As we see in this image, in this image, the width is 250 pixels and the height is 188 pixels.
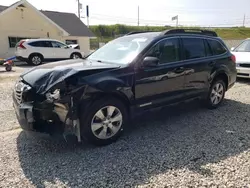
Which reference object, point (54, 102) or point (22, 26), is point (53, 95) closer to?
point (54, 102)

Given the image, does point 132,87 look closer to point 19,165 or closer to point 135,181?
point 135,181

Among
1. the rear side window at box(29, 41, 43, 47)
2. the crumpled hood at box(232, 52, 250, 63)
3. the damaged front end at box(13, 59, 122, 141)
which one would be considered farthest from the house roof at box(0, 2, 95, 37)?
the damaged front end at box(13, 59, 122, 141)

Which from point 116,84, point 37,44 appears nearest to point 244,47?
point 116,84

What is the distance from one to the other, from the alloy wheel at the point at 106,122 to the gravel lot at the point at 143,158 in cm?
23

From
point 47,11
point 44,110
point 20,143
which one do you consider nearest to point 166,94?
point 44,110

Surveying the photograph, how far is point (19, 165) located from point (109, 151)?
4.08 ft

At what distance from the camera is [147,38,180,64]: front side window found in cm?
405

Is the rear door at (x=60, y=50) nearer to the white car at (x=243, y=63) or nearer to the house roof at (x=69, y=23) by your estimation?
the house roof at (x=69, y=23)

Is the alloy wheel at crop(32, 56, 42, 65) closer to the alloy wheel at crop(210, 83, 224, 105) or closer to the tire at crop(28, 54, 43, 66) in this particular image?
the tire at crop(28, 54, 43, 66)

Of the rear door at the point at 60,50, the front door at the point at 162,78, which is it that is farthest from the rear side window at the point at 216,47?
the rear door at the point at 60,50

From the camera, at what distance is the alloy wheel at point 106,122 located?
3365 millimetres

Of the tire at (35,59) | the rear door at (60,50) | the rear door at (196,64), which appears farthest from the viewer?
the rear door at (60,50)

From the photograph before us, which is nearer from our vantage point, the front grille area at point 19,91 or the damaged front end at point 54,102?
the damaged front end at point 54,102

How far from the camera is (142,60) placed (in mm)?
3779
